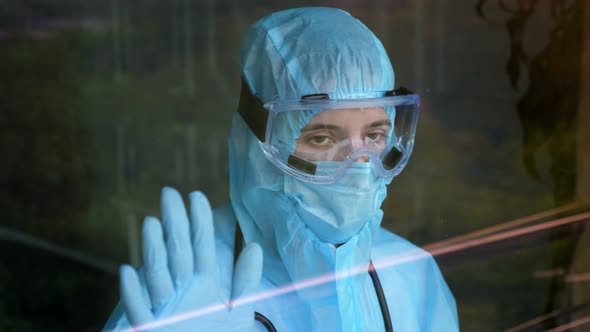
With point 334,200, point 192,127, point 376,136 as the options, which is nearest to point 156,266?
point 334,200

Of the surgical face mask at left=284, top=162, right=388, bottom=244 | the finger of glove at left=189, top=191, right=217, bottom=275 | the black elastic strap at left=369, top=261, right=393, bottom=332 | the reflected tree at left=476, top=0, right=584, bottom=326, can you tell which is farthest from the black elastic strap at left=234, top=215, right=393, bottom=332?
→ the reflected tree at left=476, top=0, right=584, bottom=326

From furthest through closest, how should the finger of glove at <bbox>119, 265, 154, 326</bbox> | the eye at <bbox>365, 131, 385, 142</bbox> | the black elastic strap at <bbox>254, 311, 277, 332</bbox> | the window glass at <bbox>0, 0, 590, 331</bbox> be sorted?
the window glass at <bbox>0, 0, 590, 331</bbox>, the eye at <bbox>365, 131, 385, 142</bbox>, the black elastic strap at <bbox>254, 311, 277, 332</bbox>, the finger of glove at <bbox>119, 265, 154, 326</bbox>

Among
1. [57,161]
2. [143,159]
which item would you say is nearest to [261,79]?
[143,159]

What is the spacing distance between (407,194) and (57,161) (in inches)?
58.6

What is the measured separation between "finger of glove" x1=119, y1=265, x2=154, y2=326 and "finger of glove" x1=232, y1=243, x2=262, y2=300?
13cm

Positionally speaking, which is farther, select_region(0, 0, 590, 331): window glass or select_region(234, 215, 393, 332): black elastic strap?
select_region(0, 0, 590, 331): window glass

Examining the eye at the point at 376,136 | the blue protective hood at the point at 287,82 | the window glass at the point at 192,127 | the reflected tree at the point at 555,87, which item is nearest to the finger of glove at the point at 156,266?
the blue protective hood at the point at 287,82

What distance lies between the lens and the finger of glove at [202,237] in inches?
32.8

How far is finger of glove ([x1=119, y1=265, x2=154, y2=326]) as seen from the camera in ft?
2.62

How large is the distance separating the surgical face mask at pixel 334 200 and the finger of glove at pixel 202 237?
0.29 metres

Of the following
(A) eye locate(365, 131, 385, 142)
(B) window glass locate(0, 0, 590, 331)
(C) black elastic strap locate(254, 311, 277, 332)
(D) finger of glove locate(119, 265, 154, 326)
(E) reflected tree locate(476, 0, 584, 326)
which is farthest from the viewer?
(E) reflected tree locate(476, 0, 584, 326)

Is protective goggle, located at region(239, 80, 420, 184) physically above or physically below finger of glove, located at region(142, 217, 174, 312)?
above

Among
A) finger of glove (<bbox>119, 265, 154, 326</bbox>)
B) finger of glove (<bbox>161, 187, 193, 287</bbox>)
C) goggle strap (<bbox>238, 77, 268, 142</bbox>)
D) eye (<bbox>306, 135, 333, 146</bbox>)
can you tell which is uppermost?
goggle strap (<bbox>238, 77, 268, 142</bbox>)

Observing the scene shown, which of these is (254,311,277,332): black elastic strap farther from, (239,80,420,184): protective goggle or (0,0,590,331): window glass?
(0,0,590,331): window glass
